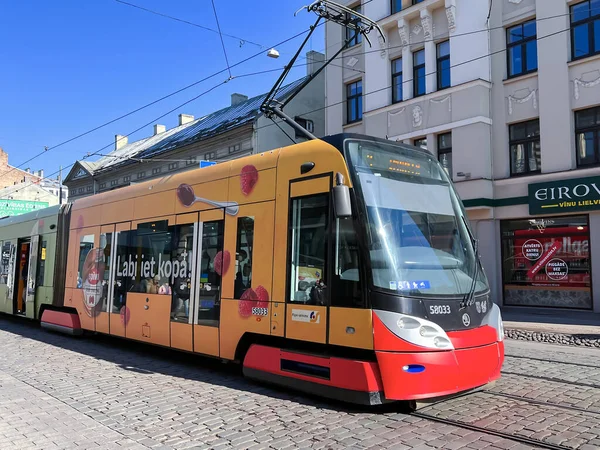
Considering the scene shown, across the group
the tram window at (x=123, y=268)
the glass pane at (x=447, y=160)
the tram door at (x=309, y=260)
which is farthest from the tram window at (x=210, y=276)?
the glass pane at (x=447, y=160)

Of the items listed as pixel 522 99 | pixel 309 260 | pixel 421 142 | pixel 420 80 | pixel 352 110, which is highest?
pixel 420 80

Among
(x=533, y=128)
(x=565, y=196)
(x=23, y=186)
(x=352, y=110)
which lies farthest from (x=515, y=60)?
(x=23, y=186)

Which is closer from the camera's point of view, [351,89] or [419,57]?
[419,57]

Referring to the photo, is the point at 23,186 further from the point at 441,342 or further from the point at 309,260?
the point at 441,342

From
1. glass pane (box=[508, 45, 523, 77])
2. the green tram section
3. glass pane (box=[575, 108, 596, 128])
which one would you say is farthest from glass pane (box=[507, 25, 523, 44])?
the green tram section

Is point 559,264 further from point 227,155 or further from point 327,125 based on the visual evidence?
point 227,155

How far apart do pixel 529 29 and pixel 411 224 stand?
14.1 metres

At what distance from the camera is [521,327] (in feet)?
43.5

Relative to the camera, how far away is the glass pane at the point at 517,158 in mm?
16969

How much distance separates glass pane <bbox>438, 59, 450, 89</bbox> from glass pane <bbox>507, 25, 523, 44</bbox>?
2122mm

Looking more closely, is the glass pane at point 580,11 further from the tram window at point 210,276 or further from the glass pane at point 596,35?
the tram window at point 210,276

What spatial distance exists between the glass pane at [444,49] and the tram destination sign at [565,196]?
227 inches

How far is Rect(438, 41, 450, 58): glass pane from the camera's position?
1873cm

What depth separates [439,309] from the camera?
550 centimetres
